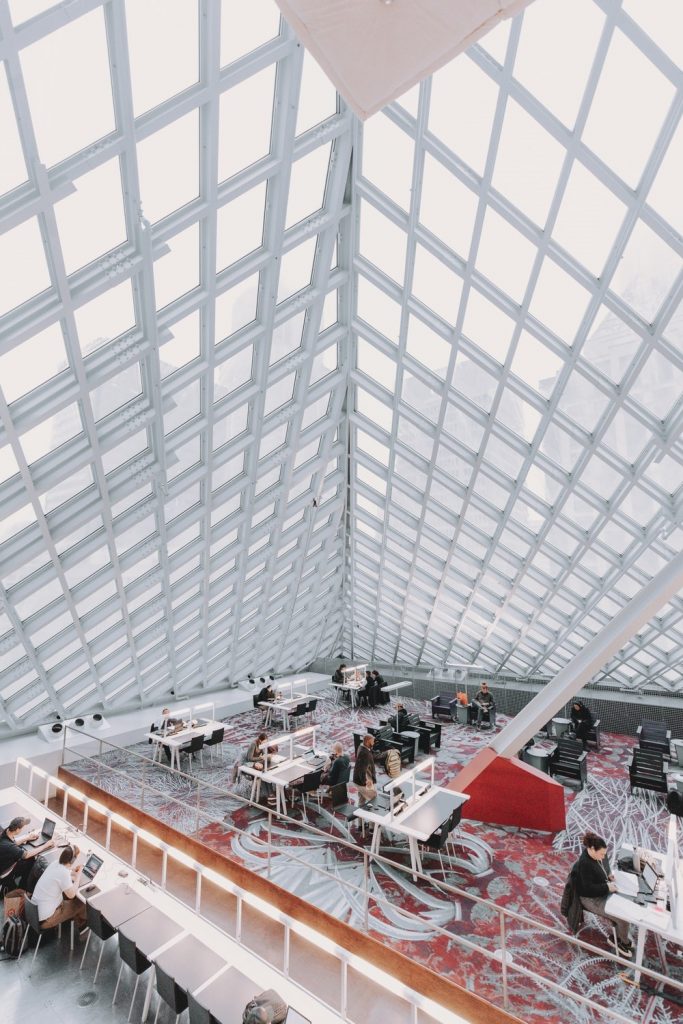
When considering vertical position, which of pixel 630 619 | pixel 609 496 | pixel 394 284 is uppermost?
pixel 394 284

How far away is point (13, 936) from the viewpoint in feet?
29.9

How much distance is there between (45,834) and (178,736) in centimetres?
592

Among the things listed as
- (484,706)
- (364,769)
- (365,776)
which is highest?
(364,769)

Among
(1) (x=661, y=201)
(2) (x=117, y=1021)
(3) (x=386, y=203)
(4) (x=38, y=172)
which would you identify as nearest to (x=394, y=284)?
(3) (x=386, y=203)

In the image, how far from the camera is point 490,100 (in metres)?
9.12

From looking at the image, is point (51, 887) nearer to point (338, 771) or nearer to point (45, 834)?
point (45, 834)

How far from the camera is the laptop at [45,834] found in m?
11.1

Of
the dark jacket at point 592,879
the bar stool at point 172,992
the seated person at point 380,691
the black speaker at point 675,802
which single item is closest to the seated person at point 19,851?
the bar stool at point 172,992

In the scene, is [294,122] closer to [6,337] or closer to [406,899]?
[6,337]

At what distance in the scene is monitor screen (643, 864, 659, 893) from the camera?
8805mm

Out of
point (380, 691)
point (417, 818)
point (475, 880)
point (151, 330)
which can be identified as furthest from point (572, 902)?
point (380, 691)

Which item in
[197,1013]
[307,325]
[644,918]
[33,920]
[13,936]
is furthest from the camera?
[307,325]

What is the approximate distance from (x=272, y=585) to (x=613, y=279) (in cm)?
1734

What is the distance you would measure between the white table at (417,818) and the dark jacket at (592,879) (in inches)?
100.0
